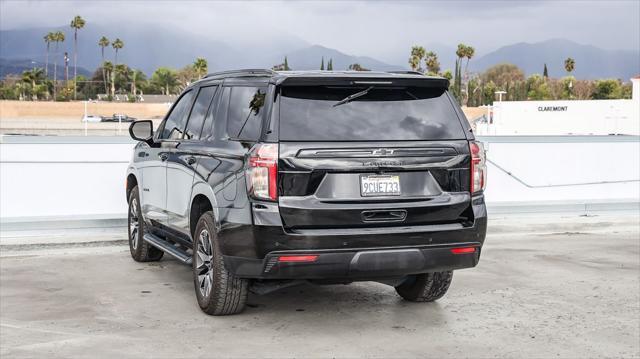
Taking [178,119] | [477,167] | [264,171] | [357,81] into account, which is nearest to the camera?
[264,171]

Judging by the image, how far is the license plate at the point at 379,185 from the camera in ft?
21.1

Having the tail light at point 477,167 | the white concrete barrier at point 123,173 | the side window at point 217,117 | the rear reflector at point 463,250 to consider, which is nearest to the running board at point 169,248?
the side window at point 217,117

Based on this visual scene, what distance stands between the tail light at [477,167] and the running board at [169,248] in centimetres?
249

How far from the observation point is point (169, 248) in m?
8.39

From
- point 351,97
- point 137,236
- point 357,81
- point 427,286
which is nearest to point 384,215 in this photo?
point 351,97

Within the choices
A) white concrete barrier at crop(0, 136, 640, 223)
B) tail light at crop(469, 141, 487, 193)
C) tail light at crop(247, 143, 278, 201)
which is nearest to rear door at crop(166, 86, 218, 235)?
tail light at crop(247, 143, 278, 201)

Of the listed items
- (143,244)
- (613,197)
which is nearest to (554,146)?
(613,197)

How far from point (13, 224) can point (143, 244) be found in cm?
277

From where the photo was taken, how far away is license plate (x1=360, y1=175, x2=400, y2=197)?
21.1ft

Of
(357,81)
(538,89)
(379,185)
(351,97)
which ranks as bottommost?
(379,185)

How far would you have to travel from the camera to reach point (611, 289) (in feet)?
28.6

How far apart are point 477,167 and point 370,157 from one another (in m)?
0.97

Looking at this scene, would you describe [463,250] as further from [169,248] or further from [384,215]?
[169,248]

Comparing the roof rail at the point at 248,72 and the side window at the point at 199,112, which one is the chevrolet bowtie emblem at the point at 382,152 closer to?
the roof rail at the point at 248,72
